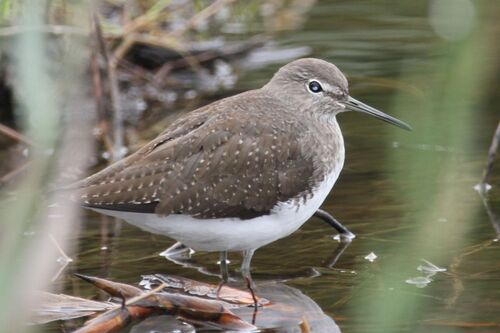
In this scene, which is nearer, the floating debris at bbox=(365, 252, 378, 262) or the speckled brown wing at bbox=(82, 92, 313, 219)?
the speckled brown wing at bbox=(82, 92, 313, 219)

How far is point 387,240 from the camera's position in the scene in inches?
267

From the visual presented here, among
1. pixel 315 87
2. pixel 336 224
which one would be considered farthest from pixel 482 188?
pixel 315 87

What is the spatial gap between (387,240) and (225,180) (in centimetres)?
135

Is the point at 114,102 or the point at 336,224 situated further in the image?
the point at 114,102

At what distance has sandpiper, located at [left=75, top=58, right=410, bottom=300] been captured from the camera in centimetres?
604

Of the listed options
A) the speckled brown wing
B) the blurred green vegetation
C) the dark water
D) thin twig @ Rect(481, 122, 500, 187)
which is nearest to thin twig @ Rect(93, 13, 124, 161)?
the dark water

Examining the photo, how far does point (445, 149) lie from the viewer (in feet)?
7.02

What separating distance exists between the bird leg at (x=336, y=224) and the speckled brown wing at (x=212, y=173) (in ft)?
2.99

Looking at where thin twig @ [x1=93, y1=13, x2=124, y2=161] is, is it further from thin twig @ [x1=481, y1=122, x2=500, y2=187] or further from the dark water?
thin twig @ [x1=481, y1=122, x2=500, y2=187]

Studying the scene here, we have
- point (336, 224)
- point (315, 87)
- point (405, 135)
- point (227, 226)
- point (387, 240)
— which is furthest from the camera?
point (336, 224)

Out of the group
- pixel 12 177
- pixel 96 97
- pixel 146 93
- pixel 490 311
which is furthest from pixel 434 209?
pixel 146 93

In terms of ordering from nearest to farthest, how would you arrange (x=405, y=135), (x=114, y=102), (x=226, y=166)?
1. (x=405, y=135)
2. (x=226, y=166)
3. (x=114, y=102)

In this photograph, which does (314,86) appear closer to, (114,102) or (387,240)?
(387,240)

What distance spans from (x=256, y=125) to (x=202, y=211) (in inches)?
30.0
